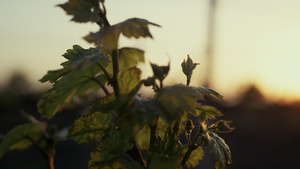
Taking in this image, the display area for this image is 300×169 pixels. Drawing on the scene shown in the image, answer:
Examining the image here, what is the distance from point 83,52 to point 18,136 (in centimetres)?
37

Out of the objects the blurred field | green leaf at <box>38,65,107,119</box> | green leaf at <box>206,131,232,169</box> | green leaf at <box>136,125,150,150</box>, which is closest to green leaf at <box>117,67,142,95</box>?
green leaf at <box>38,65,107,119</box>

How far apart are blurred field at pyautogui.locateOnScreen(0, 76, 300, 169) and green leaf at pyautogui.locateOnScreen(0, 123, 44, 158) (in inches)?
217

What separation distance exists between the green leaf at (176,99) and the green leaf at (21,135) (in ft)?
1.76

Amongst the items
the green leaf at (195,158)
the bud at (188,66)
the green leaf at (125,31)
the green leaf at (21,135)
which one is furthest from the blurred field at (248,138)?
the green leaf at (125,31)

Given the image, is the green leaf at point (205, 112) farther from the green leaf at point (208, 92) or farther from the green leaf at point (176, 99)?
the green leaf at point (176, 99)

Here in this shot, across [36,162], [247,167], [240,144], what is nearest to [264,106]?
[240,144]

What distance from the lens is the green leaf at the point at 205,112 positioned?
872 mm

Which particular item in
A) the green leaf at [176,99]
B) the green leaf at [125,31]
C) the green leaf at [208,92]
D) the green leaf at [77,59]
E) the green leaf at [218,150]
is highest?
the green leaf at [125,31]

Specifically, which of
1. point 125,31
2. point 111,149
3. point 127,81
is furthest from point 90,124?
point 125,31

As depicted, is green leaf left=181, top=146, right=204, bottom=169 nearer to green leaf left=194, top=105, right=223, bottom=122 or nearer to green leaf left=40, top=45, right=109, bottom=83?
green leaf left=194, top=105, right=223, bottom=122

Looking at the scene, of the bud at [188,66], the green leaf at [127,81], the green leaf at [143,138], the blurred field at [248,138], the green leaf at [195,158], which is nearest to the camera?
the green leaf at [127,81]

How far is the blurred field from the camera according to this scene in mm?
7406

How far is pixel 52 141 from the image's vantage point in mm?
1233

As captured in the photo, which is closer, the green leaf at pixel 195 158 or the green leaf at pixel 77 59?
the green leaf at pixel 77 59
